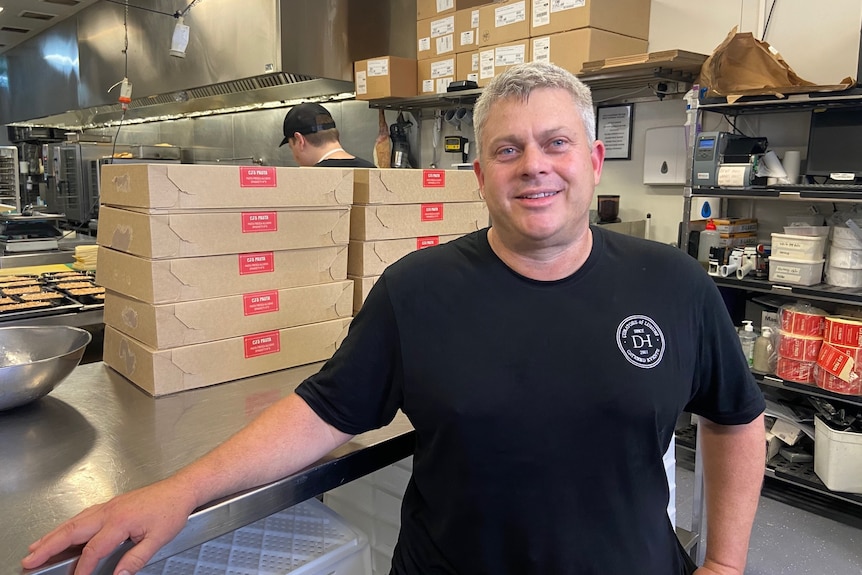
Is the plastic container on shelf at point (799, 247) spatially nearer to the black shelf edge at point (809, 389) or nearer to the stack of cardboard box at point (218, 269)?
the black shelf edge at point (809, 389)

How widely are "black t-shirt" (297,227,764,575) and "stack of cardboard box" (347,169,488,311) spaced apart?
653mm

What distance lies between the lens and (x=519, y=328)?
1.10m

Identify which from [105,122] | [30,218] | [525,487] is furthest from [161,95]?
[525,487]

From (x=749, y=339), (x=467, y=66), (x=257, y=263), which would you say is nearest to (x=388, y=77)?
(x=467, y=66)

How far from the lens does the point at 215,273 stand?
153 cm

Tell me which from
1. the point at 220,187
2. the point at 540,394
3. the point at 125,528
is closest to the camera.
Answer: the point at 125,528

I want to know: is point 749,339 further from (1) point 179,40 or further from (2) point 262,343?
(1) point 179,40

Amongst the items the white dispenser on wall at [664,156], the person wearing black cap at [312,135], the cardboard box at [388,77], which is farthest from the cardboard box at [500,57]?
the person wearing black cap at [312,135]

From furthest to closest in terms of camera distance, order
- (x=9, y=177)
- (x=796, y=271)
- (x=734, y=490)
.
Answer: (x=9, y=177)
(x=796, y=271)
(x=734, y=490)

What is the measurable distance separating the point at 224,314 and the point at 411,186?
672 mm

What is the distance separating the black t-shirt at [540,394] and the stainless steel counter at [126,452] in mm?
146

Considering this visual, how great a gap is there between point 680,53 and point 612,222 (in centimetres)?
88

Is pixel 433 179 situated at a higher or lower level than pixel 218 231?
higher

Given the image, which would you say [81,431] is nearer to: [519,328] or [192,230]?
[192,230]
